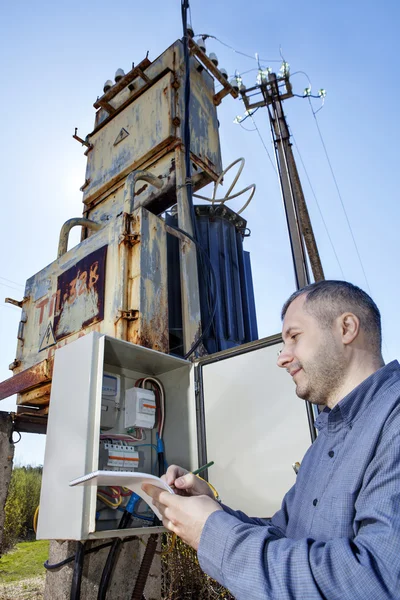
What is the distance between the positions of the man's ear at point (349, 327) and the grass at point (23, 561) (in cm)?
700

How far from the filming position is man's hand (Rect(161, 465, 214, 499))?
1157 millimetres

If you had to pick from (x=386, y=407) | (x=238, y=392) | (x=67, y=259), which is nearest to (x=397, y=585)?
(x=386, y=407)

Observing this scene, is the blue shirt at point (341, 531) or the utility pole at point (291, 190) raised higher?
the utility pole at point (291, 190)

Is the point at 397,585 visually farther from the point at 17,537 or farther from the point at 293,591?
the point at 17,537

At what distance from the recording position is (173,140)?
3.22m

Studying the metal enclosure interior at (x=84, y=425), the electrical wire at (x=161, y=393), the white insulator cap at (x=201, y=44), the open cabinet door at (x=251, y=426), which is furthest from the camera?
the white insulator cap at (x=201, y=44)

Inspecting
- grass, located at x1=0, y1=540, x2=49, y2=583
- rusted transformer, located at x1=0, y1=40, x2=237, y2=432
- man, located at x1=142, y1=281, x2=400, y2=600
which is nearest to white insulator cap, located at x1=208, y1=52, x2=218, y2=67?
rusted transformer, located at x1=0, y1=40, x2=237, y2=432

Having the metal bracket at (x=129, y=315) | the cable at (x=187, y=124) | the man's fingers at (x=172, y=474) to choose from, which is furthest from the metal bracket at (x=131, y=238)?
the man's fingers at (x=172, y=474)

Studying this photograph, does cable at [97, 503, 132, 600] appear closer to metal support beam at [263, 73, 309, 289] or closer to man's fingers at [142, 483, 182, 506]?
man's fingers at [142, 483, 182, 506]

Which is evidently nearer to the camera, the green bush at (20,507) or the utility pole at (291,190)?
the utility pole at (291,190)

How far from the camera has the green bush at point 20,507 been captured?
9.50 m

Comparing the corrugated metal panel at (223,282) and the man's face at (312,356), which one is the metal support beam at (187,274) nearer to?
the corrugated metal panel at (223,282)

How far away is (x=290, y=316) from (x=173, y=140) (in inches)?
97.1

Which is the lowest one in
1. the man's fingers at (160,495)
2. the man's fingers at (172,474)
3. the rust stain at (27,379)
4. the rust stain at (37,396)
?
the man's fingers at (160,495)
